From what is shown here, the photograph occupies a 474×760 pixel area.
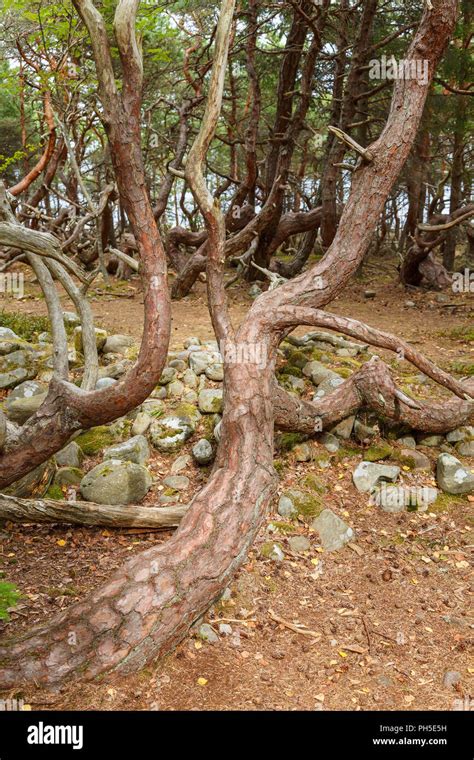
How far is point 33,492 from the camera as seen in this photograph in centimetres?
442

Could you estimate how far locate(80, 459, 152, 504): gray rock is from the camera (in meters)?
4.41

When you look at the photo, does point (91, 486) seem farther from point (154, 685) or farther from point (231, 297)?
point (231, 297)

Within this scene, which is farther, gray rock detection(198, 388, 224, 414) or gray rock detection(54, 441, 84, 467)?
gray rock detection(198, 388, 224, 414)

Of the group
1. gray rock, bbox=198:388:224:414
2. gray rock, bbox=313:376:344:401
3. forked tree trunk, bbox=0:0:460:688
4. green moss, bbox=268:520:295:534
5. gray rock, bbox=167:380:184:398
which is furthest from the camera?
gray rock, bbox=167:380:184:398

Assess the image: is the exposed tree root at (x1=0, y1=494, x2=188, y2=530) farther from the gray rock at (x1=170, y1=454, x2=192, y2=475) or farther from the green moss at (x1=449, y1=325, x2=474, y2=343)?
the green moss at (x1=449, y1=325, x2=474, y2=343)

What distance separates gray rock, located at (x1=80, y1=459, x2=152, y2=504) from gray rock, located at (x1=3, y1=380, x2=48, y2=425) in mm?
975

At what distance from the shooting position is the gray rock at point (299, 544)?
4.00 m

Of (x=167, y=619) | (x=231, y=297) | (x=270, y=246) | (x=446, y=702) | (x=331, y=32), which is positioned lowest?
(x=446, y=702)

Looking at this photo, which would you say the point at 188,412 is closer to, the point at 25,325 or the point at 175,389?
the point at 175,389

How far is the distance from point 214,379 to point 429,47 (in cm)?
340

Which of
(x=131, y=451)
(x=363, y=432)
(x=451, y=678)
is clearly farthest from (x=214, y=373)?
(x=451, y=678)

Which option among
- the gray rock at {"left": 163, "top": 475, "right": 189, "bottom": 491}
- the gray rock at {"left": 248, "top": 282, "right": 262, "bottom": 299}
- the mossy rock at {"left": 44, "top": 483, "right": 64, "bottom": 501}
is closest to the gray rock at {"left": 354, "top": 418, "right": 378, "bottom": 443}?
the gray rock at {"left": 163, "top": 475, "right": 189, "bottom": 491}

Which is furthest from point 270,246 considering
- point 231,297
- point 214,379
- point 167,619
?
point 167,619

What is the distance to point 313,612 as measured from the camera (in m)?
3.45
